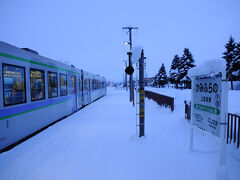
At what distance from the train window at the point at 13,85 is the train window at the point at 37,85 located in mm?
473

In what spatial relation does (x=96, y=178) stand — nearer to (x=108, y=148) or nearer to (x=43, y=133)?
(x=108, y=148)

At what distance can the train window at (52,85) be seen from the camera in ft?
21.5

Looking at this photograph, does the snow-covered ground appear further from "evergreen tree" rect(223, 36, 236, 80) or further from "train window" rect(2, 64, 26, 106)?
"evergreen tree" rect(223, 36, 236, 80)

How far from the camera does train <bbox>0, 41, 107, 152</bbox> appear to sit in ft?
13.6

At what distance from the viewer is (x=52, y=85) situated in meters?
6.84

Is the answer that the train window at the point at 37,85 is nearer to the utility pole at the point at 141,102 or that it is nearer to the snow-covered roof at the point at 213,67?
the utility pole at the point at 141,102

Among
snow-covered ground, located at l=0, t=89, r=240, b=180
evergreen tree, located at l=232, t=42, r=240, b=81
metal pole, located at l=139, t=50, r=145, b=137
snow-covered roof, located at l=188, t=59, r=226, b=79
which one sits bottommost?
snow-covered ground, located at l=0, t=89, r=240, b=180

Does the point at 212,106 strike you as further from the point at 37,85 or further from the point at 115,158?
the point at 37,85

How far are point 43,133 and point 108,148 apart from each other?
2959 mm

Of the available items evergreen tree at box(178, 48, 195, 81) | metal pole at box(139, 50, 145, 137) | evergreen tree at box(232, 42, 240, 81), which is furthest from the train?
evergreen tree at box(178, 48, 195, 81)

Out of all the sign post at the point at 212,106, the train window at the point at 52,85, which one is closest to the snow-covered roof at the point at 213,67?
the sign post at the point at 212,106

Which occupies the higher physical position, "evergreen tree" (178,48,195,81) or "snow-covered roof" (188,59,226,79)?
"evergreen tree" (178,48,195,81)

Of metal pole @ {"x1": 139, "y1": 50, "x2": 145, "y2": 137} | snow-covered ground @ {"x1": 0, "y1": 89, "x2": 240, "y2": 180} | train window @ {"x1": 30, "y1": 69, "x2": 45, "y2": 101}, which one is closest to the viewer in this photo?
snow-covered ground @ {"x1": 0, "y1": 89, "x2": 240, "y2": 180}

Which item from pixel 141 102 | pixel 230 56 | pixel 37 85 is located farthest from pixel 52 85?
pixel 230 56
